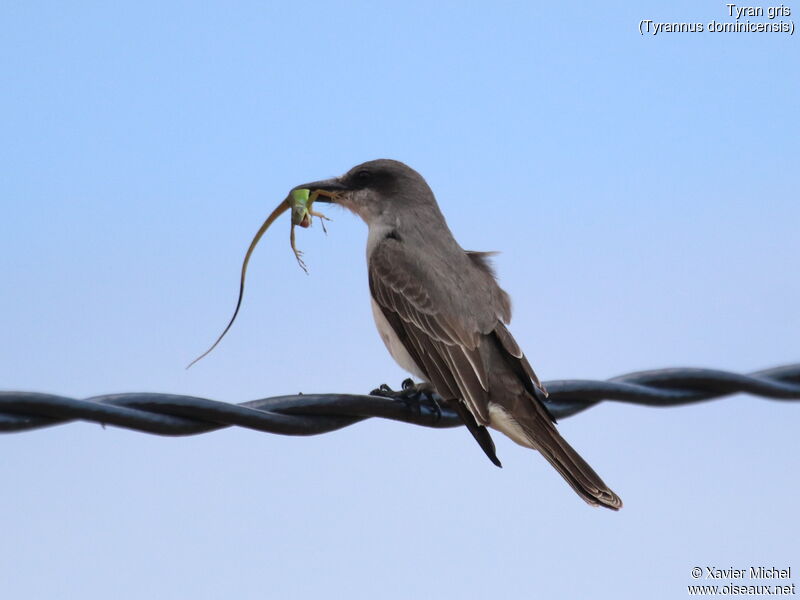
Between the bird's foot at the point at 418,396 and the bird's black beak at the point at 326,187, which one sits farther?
the bird's black beak at the point at 326,187

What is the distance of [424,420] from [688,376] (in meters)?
1.35

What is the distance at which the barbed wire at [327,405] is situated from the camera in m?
3.86

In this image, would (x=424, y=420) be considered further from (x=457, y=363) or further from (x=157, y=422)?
(x=157, y=422)

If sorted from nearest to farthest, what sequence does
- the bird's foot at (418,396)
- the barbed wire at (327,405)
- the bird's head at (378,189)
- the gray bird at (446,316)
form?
1. the barbed wire at (327,405)
2. the bird's foot at (418,396)
3. the gray bird at (446,316)
4. the bird's head at (378,189)

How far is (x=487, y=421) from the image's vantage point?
5980mm

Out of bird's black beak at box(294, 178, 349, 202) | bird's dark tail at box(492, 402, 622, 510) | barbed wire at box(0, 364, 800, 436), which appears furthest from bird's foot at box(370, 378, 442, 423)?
bird's black beak at box(294, 178, 349, 202)

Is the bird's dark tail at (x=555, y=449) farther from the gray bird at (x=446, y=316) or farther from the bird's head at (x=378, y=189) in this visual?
the bird's head at (x=378, y=189)

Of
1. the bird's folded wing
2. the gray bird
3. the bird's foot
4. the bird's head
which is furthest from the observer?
the bird's head

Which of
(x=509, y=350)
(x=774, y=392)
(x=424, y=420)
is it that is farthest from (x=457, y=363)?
(x=774, y=392)

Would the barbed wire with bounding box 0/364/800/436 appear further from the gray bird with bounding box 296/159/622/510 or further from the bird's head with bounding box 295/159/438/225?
the bird's head with bounding box 295/159/438/225

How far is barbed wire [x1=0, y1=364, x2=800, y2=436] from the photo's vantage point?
386cm

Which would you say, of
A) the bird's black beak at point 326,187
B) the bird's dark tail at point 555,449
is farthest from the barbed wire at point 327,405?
the bird's black beak at point 326,187

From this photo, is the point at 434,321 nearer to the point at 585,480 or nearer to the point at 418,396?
the point at 418,396

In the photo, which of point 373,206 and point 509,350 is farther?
point 373,206
